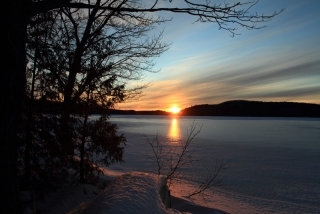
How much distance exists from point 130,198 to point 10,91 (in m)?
1.72

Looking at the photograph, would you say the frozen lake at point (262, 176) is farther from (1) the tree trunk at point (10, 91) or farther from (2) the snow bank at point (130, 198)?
(1) the tree trunk at point (10, 91)

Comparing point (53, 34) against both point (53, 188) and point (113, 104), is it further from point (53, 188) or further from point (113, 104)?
point (53, 188)

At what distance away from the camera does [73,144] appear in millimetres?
6082

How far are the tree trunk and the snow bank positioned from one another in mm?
856

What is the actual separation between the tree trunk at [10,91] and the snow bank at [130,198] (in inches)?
33.7

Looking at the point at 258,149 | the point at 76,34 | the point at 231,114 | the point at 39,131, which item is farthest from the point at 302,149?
the point at 231,114

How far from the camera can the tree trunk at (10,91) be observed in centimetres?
273

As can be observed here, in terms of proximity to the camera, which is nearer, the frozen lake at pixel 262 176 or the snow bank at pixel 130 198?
the snow bank at pixel 130 198

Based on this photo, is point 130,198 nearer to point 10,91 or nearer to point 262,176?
point 10,91

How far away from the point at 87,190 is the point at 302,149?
1258 centimetres

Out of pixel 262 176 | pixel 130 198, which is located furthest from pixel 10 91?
pixel 262 176

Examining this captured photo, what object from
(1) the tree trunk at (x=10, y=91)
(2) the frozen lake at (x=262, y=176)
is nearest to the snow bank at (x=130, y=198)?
(1) the tree trunk at (x=10, y=91)

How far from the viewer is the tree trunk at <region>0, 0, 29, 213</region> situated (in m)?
2.73

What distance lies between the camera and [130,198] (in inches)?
113
